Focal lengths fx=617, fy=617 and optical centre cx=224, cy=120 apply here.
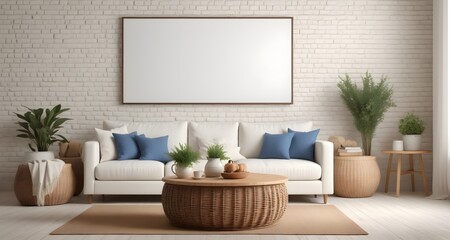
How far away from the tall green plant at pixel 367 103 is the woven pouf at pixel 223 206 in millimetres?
2920

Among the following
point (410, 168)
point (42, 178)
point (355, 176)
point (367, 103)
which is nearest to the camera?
point (42, 178)

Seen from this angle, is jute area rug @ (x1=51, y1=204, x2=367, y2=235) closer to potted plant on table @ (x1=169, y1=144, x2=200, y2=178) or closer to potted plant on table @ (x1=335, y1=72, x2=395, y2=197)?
potted plant on table @ (x1=169, y1=144, x2=200, y2=178)

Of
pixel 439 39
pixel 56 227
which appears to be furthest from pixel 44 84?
pixel 439 39

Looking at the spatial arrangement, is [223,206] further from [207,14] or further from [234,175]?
[207,14]

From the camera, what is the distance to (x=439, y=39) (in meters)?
7.25

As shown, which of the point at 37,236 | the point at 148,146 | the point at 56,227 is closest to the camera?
the point at 37,236

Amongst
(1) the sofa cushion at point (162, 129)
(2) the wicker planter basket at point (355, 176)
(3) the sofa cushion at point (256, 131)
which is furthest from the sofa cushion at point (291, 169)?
(1) the sofa cushion at point (162, 129)

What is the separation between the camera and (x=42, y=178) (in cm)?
647

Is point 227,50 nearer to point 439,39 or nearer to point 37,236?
point 439,39

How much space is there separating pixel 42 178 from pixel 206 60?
2.52 metres

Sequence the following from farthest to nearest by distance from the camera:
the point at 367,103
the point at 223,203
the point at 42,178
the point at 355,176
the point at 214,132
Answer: the point at 367,103, the point at 214,132, the point at 355,176, the point at 42,178, the point at 223,203

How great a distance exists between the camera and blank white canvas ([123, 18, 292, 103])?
776 cm

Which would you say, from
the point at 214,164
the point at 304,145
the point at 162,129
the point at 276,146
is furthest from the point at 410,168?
the point at 214,164

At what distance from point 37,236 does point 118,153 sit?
→ 244 centimetres
